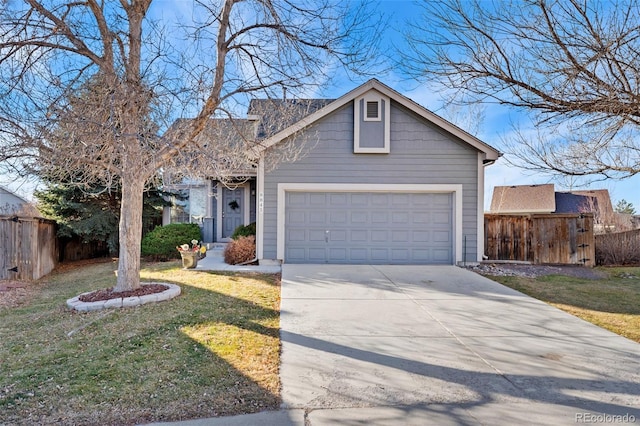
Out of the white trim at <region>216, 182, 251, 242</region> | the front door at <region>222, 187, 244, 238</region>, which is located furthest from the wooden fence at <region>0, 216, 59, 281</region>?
the front door at <region>222, 187, 244, 238</region>

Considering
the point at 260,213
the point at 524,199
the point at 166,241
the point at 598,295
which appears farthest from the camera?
the point at 524,199

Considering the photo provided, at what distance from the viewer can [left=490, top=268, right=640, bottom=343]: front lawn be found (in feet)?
18.5

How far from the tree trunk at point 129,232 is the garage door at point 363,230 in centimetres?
452

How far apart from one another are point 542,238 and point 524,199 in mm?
19415

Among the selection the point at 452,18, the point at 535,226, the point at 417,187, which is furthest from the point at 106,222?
the point at 535,226

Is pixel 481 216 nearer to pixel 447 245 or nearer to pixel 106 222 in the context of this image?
pixel 447 245

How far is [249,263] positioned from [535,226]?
887cm

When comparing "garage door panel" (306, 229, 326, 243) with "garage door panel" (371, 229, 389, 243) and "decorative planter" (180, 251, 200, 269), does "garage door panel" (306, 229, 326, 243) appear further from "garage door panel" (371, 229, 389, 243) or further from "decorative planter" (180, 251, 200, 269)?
"decorative planter" (180, 251, 200, 269)

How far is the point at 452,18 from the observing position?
18.5 feet

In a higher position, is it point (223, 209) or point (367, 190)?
point (367, 190)

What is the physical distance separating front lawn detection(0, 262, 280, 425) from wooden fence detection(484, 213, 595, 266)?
8213 millimetres

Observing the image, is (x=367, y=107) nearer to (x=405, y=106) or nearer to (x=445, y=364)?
(x=405, y=106)

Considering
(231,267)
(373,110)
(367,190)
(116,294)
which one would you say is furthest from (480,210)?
(116,294)

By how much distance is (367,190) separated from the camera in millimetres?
10398
